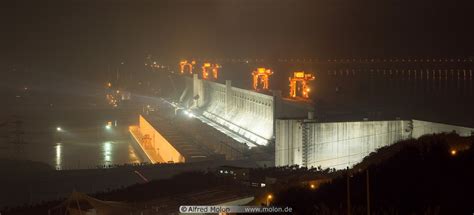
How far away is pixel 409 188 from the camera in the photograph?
850cm

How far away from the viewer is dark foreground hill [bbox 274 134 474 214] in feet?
24.2

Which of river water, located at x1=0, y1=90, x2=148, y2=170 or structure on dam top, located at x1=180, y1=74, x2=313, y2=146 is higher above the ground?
structure on dam top, located at x1=180, y1=74, x2=313, y2=146

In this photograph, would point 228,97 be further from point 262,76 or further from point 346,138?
point 346,138

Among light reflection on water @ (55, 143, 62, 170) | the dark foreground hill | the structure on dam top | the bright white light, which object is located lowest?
the bright white light

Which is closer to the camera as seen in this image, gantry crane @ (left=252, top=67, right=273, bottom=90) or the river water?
the river water

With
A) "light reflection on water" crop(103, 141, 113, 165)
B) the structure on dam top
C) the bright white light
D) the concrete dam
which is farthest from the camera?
the bright white light

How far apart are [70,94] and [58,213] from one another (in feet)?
112

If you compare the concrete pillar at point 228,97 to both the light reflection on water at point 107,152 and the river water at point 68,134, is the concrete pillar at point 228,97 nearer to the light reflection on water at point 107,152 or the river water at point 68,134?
the river water at point 68,134

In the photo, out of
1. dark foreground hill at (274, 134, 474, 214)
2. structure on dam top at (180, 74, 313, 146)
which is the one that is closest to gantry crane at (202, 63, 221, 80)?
structure on dam top at (180, 74, 313, 146)

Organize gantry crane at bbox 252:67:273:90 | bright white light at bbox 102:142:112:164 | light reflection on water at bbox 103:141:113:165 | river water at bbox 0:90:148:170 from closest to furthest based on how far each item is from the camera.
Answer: light reflection on water at bbox 103:141:113:165 → bright white light at bbox 102:142:112:164 → river water at bbox 0:90:148:170 → gantry crane at bbox 252:67:273:90

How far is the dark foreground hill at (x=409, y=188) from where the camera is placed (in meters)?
7.38

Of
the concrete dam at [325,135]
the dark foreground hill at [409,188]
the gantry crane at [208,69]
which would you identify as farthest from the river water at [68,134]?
the dark foreground hill at [409,188]

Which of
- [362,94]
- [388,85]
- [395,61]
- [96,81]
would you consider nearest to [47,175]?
[362,94]

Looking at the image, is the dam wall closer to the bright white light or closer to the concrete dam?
the concrete dam
